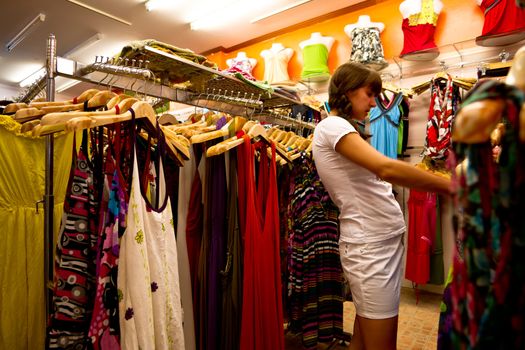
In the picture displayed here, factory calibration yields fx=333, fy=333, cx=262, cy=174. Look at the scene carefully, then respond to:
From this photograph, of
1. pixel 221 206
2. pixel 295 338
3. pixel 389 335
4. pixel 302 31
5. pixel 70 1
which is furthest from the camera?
pixel 302 31

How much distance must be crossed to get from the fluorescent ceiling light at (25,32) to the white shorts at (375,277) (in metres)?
5.19

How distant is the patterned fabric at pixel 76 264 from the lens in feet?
3.10

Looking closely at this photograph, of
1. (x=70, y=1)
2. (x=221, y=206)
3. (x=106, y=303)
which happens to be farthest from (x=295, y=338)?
(x=70, y=1)

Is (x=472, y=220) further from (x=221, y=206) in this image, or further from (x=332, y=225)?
(x=332, y=225)

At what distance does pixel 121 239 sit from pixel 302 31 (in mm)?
4527

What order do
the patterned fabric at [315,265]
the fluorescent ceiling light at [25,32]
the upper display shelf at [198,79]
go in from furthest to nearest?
1. the fluorescent ceiling light at [25,32]
2. the patterned fabric at [315,265]
3. the upper display shelf at [198,79]

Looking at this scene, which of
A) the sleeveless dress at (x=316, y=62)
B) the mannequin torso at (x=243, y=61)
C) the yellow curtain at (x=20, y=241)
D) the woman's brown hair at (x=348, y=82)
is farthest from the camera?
the mannequin torso at (x=243, y=61)

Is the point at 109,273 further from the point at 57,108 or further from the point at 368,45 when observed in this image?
the point at 368,45

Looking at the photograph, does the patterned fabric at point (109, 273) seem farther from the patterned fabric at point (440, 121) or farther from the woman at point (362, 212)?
the patterned fabric at point (440, 121)

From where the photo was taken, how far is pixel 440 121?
3.18 m

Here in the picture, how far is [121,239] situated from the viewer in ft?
3.20

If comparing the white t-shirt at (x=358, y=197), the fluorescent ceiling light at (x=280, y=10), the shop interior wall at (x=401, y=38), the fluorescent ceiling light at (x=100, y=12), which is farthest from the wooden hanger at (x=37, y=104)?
the fluorescent ceiling light at (x=100, y=12)

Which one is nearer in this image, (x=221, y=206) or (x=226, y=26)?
(x=221, y=206)

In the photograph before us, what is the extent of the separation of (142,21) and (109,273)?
475 cm
